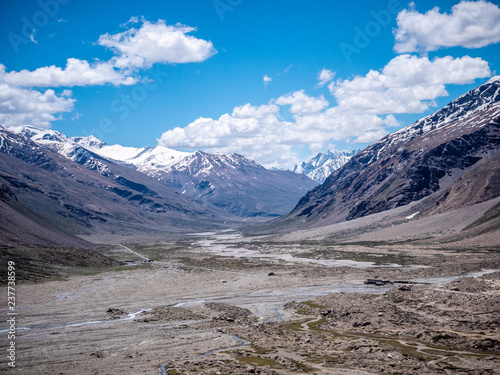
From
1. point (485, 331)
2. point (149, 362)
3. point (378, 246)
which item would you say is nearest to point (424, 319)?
point (485, 331)

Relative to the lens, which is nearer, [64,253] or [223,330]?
[223,330]

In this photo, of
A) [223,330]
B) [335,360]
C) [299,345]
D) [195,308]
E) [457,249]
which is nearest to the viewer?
[335,360]

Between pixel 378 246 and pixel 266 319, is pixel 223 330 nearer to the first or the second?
pixel 266 319

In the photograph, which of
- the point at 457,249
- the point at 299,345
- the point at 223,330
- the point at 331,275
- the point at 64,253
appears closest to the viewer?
the point at 299,345

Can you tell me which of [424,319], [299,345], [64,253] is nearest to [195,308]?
[299,345]

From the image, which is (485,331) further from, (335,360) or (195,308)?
(195,308)

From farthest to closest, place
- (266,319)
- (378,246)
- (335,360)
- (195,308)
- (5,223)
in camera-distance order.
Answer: (378,246) < (5,223) < (195,308) < (266,319) < (335,360)
